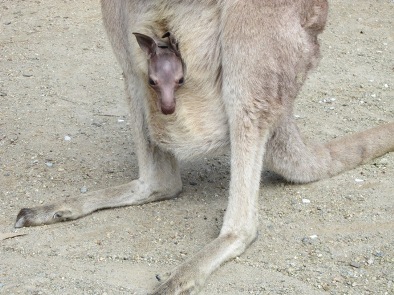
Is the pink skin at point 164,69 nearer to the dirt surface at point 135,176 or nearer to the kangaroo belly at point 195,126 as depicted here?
the kangaroo belly at point 195,126

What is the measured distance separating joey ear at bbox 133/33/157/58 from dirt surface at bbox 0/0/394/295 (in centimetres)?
80

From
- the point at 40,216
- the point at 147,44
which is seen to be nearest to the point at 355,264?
the point at 147,44

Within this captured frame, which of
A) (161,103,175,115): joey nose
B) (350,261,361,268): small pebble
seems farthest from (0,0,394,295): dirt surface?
(161,103,175,115): joey nose

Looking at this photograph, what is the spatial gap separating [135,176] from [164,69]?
92cm

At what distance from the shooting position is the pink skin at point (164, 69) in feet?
11.8

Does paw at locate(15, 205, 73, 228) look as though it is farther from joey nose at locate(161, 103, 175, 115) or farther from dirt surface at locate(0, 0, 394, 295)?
joey nose at locate(161, 103, 175, 115)

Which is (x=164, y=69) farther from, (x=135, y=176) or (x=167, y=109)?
(x=135, y=176)

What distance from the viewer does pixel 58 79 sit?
215 inches

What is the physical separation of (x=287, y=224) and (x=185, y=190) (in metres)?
0.63

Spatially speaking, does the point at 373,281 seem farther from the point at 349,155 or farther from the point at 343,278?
the point at 349,155

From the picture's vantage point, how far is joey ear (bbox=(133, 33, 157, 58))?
3.56m

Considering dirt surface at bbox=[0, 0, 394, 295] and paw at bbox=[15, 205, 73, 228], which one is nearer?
dirt surface at bbox=[0, 0, 394, 295]

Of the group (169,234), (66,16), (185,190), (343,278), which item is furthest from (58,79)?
(343,278)

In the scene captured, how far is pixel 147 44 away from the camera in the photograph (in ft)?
11.8
